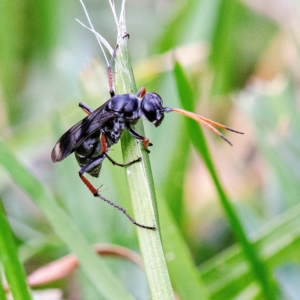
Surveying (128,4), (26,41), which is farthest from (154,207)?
(128,4)

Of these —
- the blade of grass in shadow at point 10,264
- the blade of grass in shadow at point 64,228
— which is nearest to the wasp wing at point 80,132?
the blade of grass in shadow at point 64,228

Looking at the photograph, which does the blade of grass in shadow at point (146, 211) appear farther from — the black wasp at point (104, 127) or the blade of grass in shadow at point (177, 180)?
the blade of grass in shadow at point (177, 180)

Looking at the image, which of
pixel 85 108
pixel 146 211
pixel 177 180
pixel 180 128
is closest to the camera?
pixel 146 211

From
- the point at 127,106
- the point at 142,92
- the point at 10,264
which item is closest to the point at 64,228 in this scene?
the point at 10,264

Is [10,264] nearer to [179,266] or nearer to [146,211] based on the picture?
[146,211]

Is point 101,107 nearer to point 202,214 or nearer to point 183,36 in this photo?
point 202,214

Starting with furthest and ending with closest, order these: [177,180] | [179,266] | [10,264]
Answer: [177,180] < [179,266] < [10,264]
